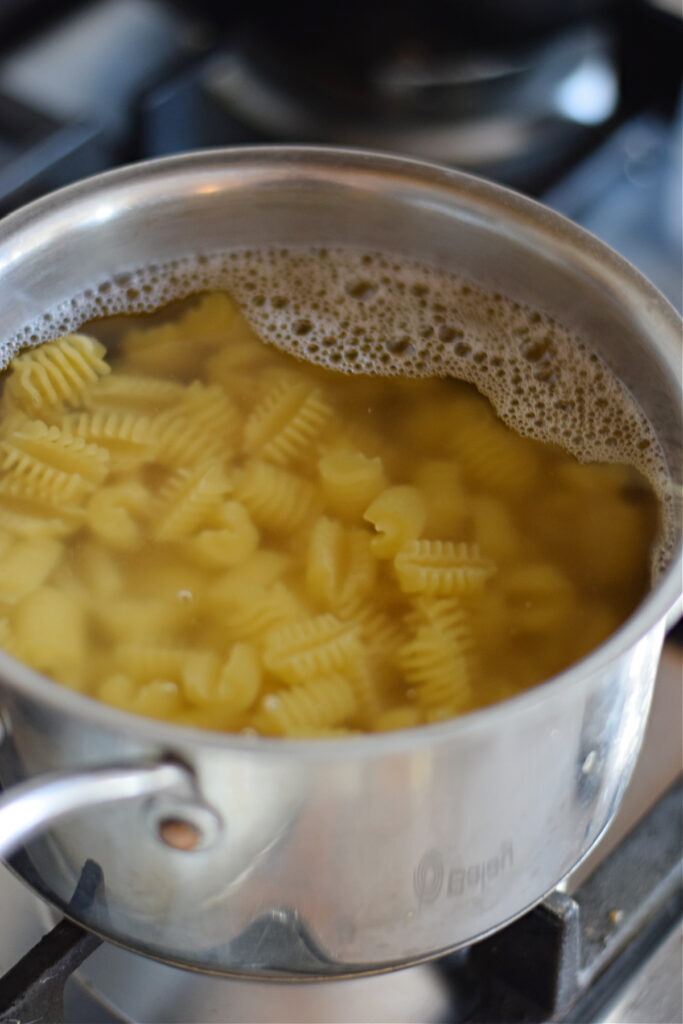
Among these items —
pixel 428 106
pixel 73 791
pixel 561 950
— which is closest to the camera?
pixel 73 791

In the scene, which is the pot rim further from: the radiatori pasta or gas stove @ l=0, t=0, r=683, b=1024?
gas stove @ l=0, t=0, r=683, b=1024

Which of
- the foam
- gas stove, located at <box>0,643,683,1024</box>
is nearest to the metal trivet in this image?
gas stove, located at <box>0,643,683,1024</box>

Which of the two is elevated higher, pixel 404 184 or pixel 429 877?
pixel 404 184

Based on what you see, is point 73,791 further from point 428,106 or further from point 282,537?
point 428,106

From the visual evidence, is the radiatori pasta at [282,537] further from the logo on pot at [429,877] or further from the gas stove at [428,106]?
the gas stove at [428,106]

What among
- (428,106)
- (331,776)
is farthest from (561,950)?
(428,106)

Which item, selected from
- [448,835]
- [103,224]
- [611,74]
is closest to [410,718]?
[448,835]
